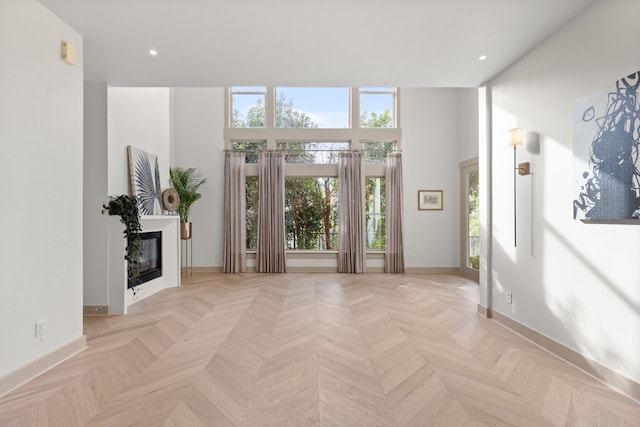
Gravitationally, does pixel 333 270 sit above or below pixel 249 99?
below

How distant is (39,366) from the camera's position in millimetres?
2592

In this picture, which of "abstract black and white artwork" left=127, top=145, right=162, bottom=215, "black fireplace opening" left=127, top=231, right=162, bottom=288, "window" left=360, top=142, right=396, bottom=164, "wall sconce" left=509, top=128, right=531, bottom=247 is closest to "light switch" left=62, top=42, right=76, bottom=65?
"abstract black and white artwork" left=127, top=145, right=162, bottom=215

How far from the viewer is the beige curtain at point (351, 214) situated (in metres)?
7.02

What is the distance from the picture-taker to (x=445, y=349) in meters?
3.06

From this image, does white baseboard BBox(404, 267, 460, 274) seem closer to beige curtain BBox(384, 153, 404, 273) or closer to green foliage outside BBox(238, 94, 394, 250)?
beige curtain BBox(384, 153, 404, 273)

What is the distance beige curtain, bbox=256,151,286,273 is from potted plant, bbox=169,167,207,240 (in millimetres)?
1218

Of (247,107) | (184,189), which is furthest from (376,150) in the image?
(184,189)

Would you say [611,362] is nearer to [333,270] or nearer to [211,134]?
[333,270]

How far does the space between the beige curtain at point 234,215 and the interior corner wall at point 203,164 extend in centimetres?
17

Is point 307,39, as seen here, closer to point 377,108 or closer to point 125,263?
point 125,263

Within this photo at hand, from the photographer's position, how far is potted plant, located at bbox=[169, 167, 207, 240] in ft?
20.8

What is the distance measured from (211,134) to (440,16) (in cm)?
541

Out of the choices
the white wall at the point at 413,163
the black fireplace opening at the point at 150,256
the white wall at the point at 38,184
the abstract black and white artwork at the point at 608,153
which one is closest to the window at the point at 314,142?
the white wall at the point at 413,163

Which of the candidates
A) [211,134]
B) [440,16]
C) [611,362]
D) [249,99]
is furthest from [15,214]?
[249,99]
